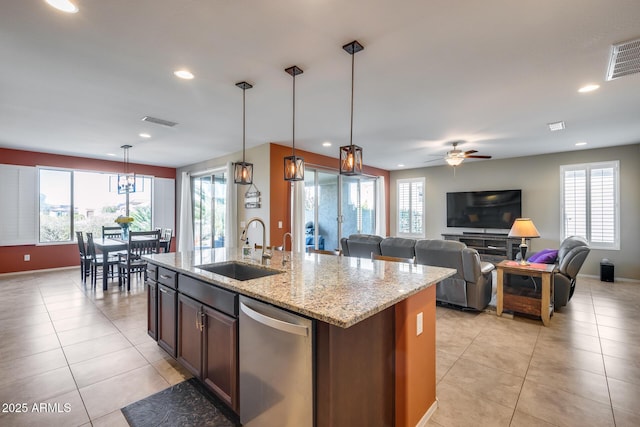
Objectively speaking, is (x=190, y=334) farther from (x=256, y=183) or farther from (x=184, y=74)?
(x=256, y=183)

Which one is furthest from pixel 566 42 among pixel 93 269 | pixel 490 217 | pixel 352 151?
pixel 93 269

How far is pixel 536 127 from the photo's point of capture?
14.9ft

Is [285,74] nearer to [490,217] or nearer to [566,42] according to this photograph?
[566,42]

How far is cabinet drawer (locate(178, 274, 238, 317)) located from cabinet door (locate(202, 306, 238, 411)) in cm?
5

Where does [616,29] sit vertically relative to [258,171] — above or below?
above

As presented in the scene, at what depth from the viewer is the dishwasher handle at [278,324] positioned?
1.37 metres

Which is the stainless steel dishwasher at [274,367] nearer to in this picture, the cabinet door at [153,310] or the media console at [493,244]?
the cabinet door at [153,310]

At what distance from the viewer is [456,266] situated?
3.80 meters

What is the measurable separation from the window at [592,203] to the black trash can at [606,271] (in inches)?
17.9

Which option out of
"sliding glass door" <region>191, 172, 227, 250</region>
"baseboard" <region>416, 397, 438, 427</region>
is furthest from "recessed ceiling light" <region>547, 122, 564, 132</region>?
"sliding glass door" <region>191, 172, 227, 250</region>

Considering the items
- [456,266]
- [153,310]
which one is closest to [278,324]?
[153,310]

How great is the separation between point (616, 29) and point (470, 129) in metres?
2.51

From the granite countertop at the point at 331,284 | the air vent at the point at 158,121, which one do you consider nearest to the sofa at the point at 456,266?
the granite countertop at the point at 331,284

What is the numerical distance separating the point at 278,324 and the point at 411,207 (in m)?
7.96
